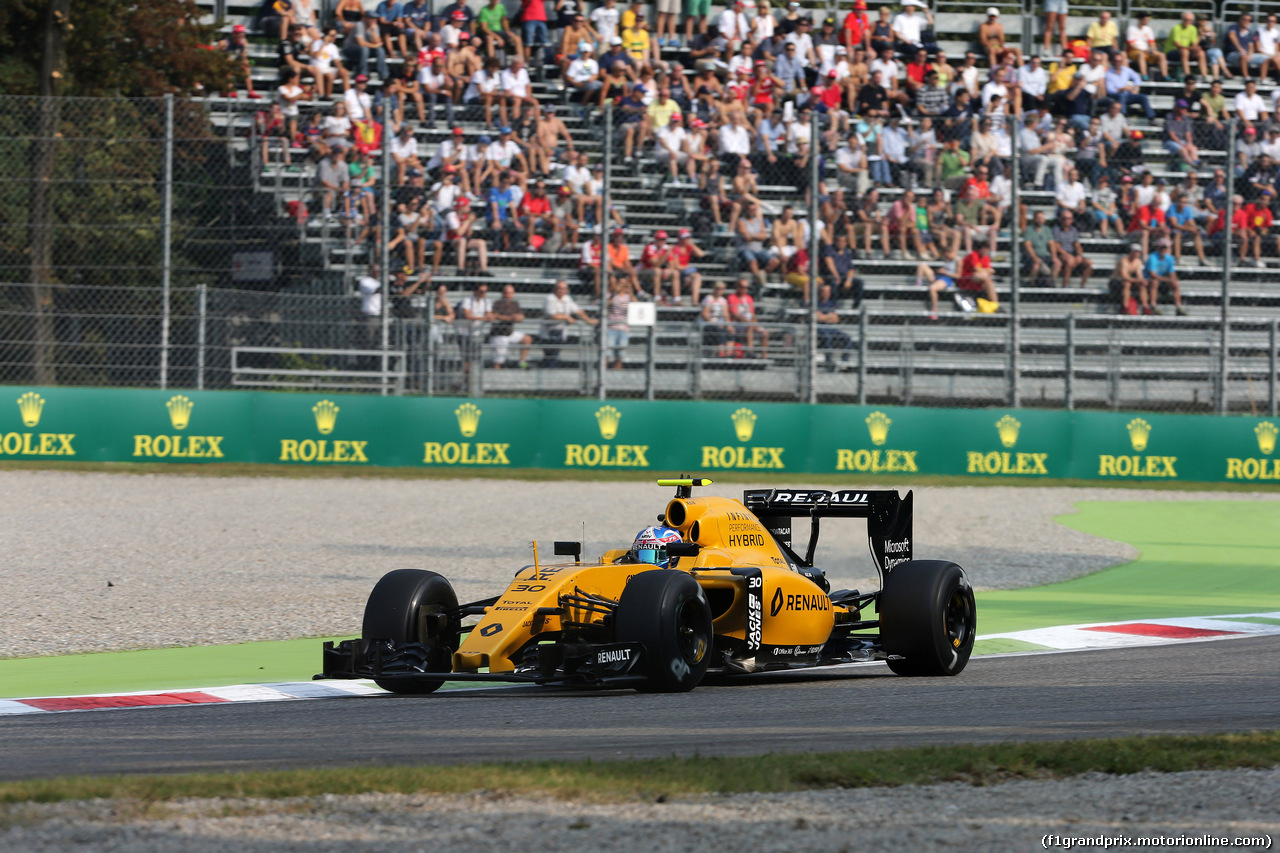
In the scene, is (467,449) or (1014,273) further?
(1014,273)

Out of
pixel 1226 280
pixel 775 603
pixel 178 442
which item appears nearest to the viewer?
pixel 775 603

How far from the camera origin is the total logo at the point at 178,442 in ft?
65.6

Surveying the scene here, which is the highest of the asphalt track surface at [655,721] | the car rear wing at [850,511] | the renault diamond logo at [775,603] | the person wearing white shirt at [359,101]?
the person wearing white shirt at [359,101]

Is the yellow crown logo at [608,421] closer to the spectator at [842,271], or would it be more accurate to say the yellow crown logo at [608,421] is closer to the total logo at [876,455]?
the total logo at [876,455]

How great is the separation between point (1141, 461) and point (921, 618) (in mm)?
13882

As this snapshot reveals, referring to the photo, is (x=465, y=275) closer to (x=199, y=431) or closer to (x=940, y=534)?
(x=199, y=431)

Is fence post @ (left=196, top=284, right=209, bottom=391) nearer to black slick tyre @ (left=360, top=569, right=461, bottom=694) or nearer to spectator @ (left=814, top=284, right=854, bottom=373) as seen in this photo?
spectator @ (left=814, top=284, right=854, bottom=373)

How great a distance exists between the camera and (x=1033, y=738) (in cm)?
646

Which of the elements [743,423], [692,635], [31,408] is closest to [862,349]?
[743,423]

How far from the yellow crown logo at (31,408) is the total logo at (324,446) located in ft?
9.59

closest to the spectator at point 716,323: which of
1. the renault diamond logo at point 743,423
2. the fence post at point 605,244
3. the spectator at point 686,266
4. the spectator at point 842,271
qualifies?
the spectator at point 686,266

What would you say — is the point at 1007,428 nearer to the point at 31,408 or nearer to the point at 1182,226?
the point at 1182,226

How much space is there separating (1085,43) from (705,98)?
8.40 meters

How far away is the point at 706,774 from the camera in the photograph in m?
5.35
